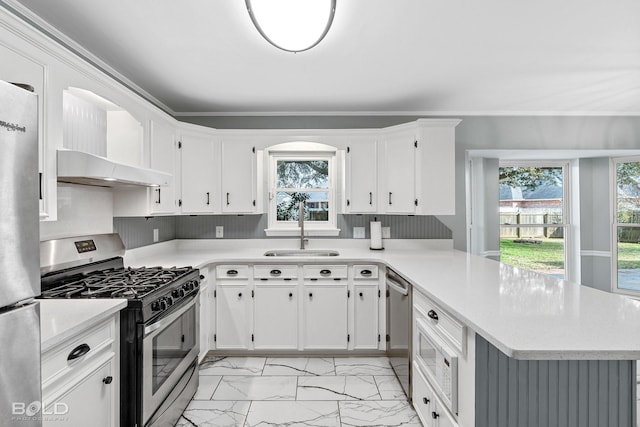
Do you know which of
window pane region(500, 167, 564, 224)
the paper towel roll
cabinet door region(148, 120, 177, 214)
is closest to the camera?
cabinet door region(148, 120, 177, 214)

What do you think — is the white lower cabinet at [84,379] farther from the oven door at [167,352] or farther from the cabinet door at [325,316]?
the cabinet door at [325,316]

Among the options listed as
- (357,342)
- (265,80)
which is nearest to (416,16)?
(265,80)

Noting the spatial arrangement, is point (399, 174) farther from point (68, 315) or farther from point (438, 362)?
point (68, 315)

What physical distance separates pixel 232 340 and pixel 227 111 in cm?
232

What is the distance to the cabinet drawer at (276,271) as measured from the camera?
9.75ft

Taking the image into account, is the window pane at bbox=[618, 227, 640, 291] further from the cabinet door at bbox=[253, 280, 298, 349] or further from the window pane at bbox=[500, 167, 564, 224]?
the cabinet door at bbox=[253, 280, 298, 349]

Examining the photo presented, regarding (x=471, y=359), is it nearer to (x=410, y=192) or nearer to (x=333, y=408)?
(x=333, y=408)

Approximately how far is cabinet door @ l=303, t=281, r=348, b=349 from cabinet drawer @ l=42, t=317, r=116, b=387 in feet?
5.52

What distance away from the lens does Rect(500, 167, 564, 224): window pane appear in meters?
4.31

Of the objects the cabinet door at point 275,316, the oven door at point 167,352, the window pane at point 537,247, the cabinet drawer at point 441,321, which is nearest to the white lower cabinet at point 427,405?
the cabinet drawer at point 441,321

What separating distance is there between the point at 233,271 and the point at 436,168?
2079mm

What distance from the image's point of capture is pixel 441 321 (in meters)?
1.65

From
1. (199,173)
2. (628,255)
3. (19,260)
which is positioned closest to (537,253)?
(628,255)

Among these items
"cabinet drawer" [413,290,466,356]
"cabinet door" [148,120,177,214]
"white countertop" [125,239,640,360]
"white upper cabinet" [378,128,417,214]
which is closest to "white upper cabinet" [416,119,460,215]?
"white upper cabinet" [378,128,417,214]
